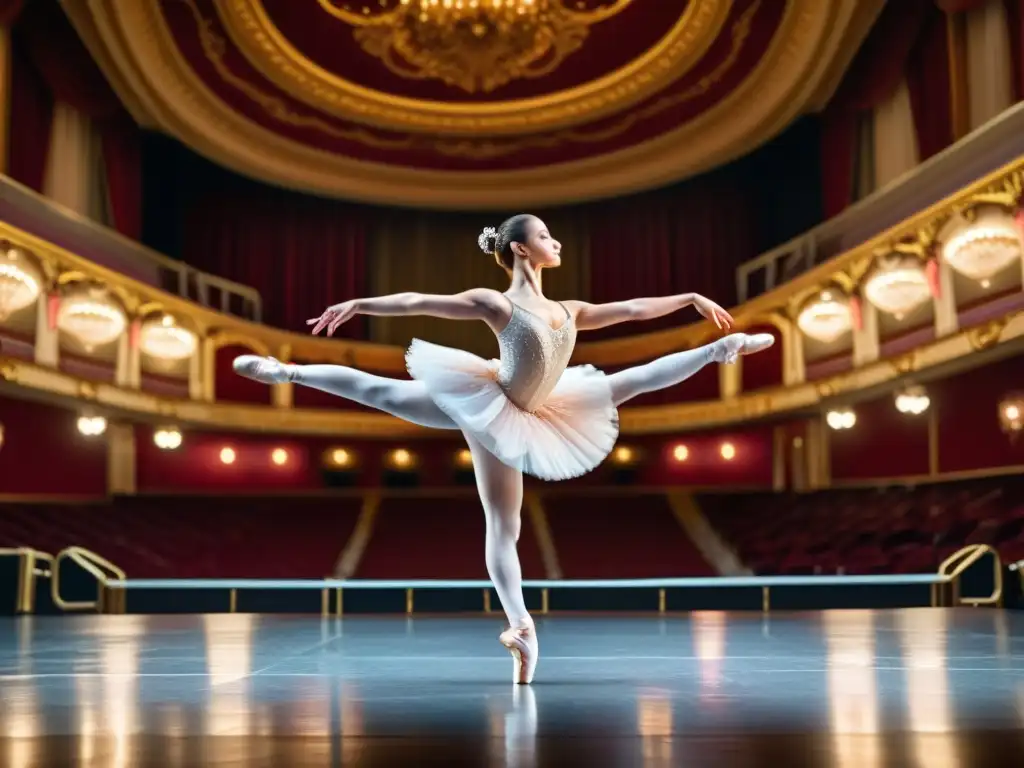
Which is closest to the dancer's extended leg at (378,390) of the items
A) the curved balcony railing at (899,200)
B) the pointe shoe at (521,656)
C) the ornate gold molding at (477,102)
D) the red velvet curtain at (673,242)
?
the pointe shoe at (521,656)

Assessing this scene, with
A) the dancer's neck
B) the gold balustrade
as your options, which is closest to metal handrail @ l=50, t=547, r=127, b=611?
the gold balustrade

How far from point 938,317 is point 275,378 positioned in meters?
7.76

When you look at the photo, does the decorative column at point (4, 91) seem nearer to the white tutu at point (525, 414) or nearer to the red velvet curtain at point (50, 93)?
the red velvet curtain at point (50, 93)

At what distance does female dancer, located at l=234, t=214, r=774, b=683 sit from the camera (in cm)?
327

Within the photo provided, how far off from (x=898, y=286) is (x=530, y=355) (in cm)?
769

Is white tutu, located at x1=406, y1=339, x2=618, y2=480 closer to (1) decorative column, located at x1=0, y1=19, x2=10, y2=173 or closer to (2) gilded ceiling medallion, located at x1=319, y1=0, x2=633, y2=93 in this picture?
(1) decorative column, located at x1=0, y1=19, x2=10, y2=173

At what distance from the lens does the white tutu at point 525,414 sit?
325 cm

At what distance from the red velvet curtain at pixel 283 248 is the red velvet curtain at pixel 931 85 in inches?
352

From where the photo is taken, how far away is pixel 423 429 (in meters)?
15.3

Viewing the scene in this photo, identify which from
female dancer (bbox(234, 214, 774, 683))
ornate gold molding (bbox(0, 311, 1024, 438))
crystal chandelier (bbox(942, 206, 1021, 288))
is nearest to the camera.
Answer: female dancer (bbox(234, 214, 774, 683))

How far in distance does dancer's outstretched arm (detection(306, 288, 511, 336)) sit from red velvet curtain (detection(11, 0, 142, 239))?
31.9 feet

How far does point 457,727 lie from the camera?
2.44m

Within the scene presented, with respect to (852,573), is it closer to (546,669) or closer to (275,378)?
(546,669)

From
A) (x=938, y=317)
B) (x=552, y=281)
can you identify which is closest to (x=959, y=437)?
(x=938, y=317)
